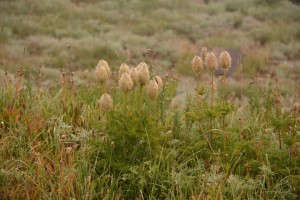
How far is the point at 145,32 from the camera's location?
55.3 feet

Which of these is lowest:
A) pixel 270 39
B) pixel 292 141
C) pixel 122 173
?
pixel 270 39

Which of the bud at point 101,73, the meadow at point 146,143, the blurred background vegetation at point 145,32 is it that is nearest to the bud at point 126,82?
the meadow at point 146,143

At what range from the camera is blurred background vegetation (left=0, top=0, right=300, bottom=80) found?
42.5 feet

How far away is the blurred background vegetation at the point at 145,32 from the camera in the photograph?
12953 mm

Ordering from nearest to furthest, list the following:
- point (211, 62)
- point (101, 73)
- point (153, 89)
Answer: point (153, 89)
point (101, 73)
point (211, 62)

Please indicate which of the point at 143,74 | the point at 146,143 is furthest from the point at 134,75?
the point at 146,143

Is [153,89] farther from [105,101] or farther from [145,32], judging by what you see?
[145,32]

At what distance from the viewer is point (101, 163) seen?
9.83 feet

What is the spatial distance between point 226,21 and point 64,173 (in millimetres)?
17170

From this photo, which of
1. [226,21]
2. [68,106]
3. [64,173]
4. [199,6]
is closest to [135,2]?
[199,6]

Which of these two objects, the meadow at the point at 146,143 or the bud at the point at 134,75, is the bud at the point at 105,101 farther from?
the bud at the point at 134,75

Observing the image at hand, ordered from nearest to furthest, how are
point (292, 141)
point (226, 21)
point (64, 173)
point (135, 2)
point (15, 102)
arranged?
point (64, 173) < point (292, 141) < point (15, 102) < point (226, 21) < point (135, 2)

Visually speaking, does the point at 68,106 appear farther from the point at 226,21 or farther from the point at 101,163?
the point at 226,21

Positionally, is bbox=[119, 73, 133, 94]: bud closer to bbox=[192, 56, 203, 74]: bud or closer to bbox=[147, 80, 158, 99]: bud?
bbox=[147, 80, 158, 99]: bud
